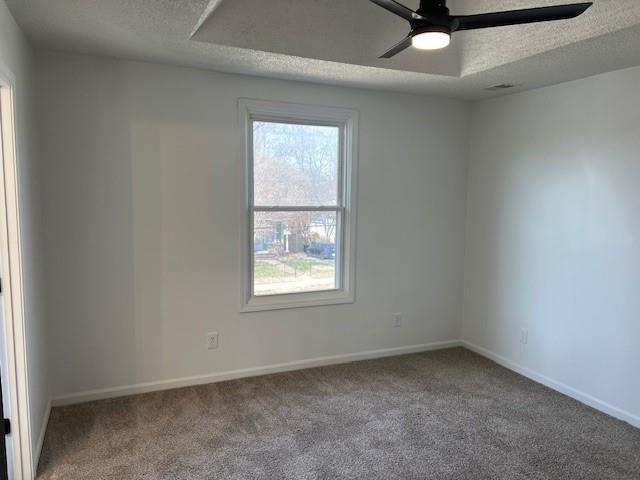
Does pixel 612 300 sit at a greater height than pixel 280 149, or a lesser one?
lesser

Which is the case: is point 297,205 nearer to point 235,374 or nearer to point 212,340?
point 212,340

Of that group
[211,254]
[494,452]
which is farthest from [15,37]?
[494,452]

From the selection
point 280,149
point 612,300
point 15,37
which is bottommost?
point 612,300

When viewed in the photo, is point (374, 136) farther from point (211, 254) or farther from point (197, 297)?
point (197, 297)

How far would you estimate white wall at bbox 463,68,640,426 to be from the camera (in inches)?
120

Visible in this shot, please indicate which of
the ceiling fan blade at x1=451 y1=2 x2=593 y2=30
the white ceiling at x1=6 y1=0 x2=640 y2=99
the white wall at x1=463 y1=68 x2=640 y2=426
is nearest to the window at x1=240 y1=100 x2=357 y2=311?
the white ceiling at x1=6 y1=0 x2=640 y2=99

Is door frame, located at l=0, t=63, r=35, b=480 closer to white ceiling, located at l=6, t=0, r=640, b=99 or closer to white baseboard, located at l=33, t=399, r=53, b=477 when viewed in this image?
white baseboard, located at l=33, t=399, r=53, b=477

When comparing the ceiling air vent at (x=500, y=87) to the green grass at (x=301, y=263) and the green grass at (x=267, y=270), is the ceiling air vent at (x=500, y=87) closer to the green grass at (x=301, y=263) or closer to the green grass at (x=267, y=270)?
the green grass at (x=301, y=263)

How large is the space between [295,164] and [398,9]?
2.05 meters

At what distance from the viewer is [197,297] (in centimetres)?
343

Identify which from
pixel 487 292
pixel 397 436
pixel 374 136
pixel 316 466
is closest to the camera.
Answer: pixel 316 466

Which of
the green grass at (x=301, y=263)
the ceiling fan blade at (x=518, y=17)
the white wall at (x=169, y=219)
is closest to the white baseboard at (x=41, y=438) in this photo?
the white wall at (x=169, y=219)

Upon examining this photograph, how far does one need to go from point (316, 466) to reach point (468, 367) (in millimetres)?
1938

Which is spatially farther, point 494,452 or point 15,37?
point 494,452
